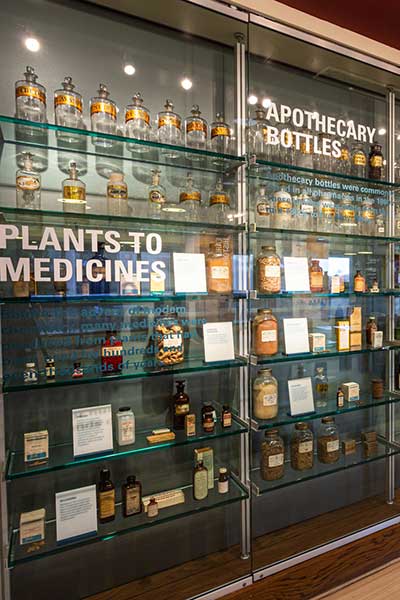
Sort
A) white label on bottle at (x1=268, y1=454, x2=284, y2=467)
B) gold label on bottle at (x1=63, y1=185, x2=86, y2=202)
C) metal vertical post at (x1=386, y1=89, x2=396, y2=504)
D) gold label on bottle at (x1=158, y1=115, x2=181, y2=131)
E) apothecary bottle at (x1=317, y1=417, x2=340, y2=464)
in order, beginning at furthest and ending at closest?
metal vertical post at (x1=386, y1=89, x2=396, y2=504) → apothecary bottle at (x1=317, y1=417, x2=340, y2=464) → white label on bottle at (x1=268, y1=454, x2=284, y2=467) → gold label on bottle at (x1=158, y1=115, x2=181, y2=131) → gold label on bottle at (x1=63, y1=185, x2=86, y2=202)

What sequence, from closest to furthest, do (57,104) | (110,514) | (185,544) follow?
1. (57,104)
2. (110,514)
3. (185,544)

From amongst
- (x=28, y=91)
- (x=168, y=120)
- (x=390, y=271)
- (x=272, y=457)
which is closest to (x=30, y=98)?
(x=28, y=91)

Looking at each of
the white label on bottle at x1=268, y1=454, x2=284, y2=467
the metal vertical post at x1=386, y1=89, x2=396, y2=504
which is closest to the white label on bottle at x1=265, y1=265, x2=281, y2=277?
the metal vertical post at x1=386, y1=89, x2=396, y2=504

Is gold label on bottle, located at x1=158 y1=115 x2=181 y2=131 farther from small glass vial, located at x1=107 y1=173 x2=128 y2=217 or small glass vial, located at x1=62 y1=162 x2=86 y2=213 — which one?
small glass vial, located at x1=62 y1=162 x2=86 y2=213

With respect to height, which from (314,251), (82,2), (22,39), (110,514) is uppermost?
(82,2)

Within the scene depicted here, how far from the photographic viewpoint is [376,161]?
212cm

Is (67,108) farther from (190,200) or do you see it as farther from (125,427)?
(125,427)

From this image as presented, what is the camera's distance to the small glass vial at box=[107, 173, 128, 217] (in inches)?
61.6

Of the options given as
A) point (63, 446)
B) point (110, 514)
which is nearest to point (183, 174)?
point (63, 446)

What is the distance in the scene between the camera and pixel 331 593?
1.66 metres

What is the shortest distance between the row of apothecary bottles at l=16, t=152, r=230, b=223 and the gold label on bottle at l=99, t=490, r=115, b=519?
3.88 ft

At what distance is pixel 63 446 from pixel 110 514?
1.14 ft

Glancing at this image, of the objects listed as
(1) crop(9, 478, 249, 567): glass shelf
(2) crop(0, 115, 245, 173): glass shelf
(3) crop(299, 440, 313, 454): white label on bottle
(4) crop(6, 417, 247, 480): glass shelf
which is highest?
(2) crop(0, 115, 245, 173): glass shelf

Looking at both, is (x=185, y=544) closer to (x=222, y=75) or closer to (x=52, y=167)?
(x=52, y=167)
